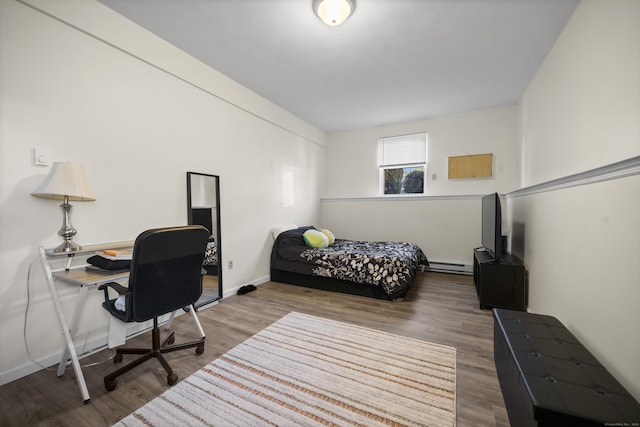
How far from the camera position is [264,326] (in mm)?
2350

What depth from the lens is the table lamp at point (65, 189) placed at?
1585mm

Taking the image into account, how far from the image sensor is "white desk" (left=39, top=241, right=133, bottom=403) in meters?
1.48

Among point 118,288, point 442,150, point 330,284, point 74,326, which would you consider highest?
point 442,150

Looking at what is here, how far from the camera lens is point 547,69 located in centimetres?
252

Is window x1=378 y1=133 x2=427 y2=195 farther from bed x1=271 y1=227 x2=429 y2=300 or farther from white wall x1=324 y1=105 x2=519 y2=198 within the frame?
bed x1=271 y1=227 x2=429 y2=300

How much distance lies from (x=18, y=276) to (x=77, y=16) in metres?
1.85

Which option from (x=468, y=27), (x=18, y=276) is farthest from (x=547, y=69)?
(x=18, y=276)

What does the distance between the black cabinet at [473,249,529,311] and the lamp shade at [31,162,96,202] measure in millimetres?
3475

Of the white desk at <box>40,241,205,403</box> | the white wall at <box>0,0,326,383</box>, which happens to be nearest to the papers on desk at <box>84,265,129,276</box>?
the white desk at <box>40,241,205,403</box>

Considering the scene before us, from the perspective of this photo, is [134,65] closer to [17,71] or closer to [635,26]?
[17,71]

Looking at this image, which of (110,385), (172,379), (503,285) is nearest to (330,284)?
(503,285)

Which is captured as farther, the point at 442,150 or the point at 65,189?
the point at 442,150

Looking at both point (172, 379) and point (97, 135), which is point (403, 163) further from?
point (172, 379)

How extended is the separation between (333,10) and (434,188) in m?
3.36
